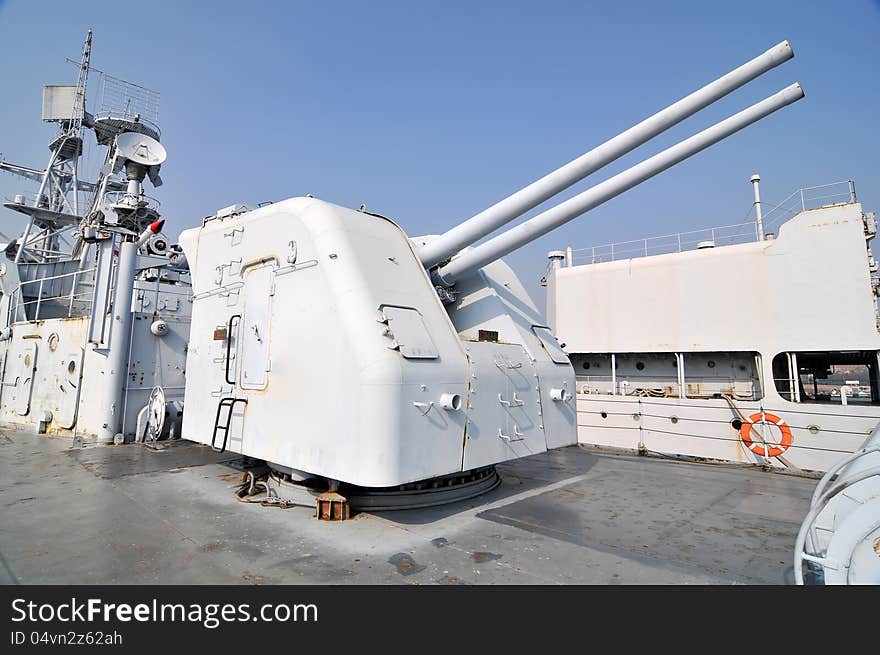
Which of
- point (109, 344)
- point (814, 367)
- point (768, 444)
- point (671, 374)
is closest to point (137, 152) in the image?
point (109, 344)

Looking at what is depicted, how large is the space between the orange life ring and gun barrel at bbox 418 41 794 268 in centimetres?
564

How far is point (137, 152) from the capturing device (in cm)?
1495

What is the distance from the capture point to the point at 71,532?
4148 mm

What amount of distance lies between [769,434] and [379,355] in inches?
278

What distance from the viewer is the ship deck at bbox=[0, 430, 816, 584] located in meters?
3.35

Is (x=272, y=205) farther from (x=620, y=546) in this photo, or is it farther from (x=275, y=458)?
(x=620, y=546)

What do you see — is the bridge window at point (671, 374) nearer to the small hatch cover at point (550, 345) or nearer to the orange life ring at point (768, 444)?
the orange life ring at point (768, 444)

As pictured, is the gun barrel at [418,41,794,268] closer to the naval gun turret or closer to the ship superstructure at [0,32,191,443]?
the naval gun turret

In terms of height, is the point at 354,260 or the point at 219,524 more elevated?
the point at 354,260

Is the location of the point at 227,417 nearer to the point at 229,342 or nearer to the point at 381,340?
the point at 229,342

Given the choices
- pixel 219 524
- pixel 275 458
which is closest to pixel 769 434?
pixel 275 458

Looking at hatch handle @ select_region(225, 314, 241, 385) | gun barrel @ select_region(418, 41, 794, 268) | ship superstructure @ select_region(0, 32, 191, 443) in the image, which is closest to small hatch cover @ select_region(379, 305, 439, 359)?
gun barrel @ select_region(418, 41, 794, 268)

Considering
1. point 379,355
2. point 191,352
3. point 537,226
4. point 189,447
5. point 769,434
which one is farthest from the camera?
point 189,447

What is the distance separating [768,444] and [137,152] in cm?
1793
